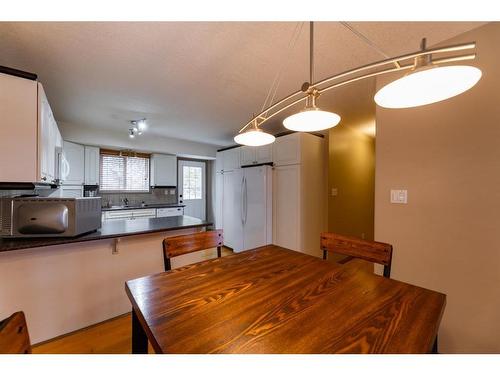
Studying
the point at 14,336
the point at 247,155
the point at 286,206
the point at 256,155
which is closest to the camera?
the point at 14,336

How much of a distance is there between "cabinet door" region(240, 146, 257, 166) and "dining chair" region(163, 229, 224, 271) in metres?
2.16

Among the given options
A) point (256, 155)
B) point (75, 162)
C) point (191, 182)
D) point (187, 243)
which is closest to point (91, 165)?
point (75, 162)

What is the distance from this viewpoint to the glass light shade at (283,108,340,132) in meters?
0.93

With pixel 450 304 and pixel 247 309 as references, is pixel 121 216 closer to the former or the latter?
pixel 247 309

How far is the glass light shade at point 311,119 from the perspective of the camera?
927 mm

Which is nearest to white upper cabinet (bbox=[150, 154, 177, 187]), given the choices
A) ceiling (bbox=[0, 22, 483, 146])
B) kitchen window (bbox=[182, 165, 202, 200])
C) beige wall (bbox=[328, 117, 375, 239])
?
kitchen window (bbox=[182, 165, 202, 200])

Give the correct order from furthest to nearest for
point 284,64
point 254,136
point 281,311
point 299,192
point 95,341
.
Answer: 1. point 299,192
2. point 284,64
3. point 95,341
4. point 254,136
5. point 281,311

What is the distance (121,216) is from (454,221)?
4454 millimetres

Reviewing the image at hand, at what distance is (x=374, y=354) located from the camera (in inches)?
22.9

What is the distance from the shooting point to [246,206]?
11.4ft

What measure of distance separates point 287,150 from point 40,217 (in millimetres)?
2674

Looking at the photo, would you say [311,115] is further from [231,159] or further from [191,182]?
[191,182]

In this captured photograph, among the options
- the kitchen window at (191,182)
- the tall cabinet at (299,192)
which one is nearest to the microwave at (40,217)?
the tall cabinet at (299,192)

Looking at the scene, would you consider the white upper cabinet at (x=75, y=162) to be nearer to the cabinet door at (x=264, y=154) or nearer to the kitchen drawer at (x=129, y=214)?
the kitchen drawer at (x=129, y=214)
